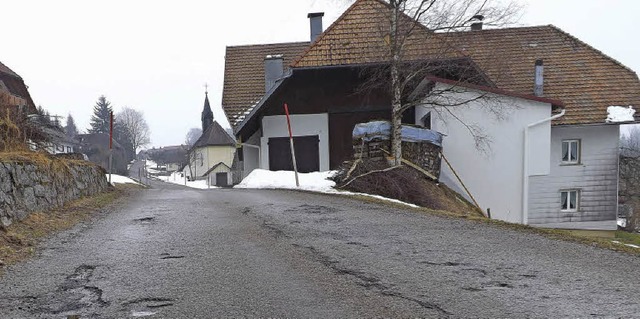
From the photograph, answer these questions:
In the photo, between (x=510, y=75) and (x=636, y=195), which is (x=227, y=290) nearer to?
(x=510, y=75)

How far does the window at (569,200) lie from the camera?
742 inches

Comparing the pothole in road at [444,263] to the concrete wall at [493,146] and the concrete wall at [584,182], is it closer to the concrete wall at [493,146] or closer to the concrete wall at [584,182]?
the concrete wall at [493,146]

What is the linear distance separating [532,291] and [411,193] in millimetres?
8372

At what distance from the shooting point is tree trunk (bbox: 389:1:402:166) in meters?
12.8

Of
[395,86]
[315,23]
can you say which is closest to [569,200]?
[395,86]

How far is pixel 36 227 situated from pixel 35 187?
114cm

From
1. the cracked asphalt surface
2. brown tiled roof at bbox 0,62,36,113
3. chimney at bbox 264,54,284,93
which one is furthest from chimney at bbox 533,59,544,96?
brown tiled roof at bbox 0,62,36,113

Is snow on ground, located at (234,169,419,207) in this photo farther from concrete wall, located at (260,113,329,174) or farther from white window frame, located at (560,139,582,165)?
white window frame, located at (560,139,582,165)

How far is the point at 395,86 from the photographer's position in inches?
517

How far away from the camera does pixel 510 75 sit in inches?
787

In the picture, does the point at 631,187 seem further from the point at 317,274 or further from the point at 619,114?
the point at 317,274

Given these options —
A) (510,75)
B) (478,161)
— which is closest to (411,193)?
(478,161)

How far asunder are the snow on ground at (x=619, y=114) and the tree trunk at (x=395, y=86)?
30.9 feet

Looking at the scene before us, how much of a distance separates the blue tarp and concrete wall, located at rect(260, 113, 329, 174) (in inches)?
182
